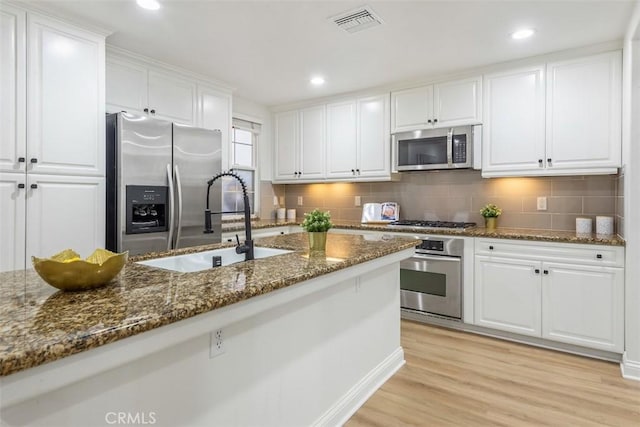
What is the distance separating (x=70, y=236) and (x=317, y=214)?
1734 millimetres

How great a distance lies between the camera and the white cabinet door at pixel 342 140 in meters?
4.26

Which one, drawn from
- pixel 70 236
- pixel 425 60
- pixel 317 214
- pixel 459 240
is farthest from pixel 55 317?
pixel 425 60

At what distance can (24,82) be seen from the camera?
7.45ft

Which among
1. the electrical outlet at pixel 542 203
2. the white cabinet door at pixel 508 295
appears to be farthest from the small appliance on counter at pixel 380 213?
the electrical outlet at pixel 542 203

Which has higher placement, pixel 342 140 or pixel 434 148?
pixel 342 140

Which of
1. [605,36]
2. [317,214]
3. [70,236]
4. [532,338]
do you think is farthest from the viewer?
[532,338]

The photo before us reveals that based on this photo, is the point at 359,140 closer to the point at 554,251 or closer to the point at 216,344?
the point at 554,251

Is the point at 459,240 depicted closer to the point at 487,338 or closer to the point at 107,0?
the point at 487,338

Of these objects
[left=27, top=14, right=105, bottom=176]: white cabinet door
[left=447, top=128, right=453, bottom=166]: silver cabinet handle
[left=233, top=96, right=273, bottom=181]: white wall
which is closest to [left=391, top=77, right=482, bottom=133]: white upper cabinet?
[left=447, top=128, right=453, bottom=166]: silver cabinet handle

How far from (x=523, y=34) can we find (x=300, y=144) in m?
2.66

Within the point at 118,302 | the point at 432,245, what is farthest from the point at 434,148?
the point at 118,302

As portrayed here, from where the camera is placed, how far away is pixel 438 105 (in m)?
3.67

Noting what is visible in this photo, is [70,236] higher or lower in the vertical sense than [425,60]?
lower

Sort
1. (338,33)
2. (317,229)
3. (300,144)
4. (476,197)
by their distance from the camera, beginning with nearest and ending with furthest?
(317,229) < (338,33) < (476,197) < (300,144)
